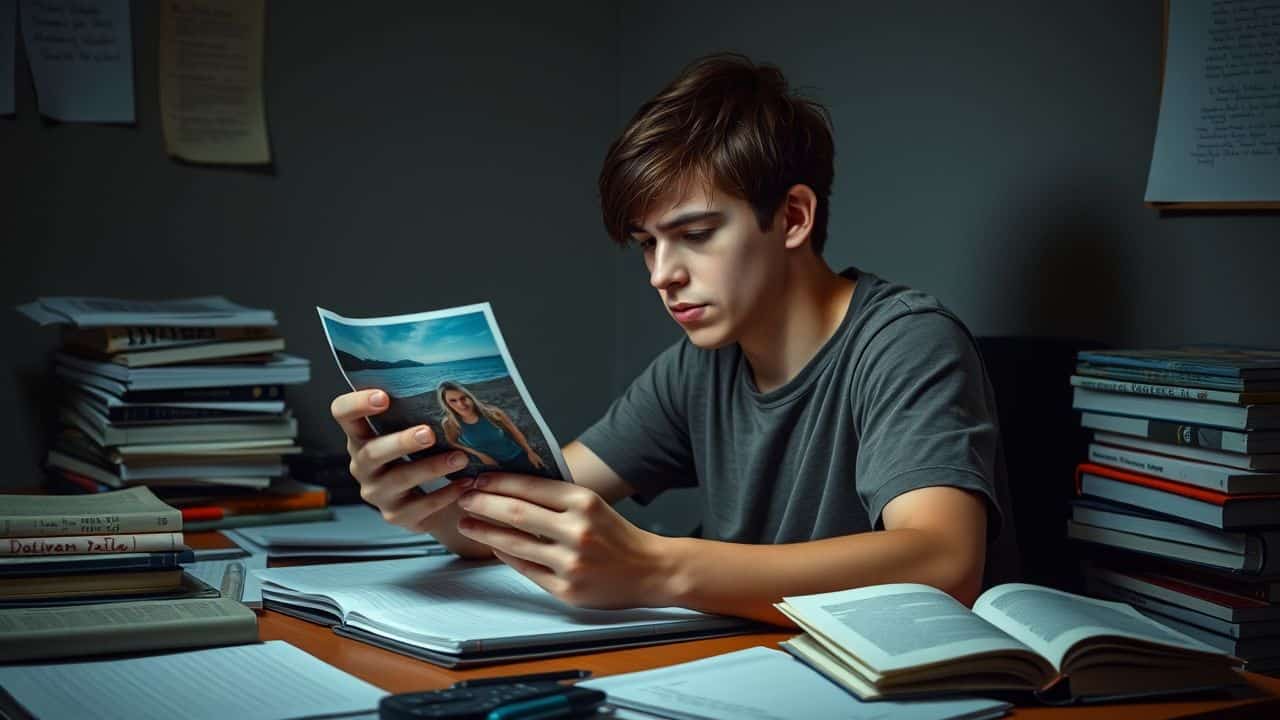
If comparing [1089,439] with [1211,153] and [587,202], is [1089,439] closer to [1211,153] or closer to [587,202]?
[1211,153]

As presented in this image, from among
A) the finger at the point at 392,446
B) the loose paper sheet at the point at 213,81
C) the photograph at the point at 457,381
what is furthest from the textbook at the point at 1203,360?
the loose paper sheet at the point at 213,81

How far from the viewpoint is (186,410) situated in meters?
1.69

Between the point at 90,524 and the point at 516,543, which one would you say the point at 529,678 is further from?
the point at 90,524

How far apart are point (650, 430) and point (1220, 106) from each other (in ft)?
2.60

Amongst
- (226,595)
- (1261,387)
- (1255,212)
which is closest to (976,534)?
(1261,387)

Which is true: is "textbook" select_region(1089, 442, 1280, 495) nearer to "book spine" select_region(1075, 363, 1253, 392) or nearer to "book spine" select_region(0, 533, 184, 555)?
"book spine" select_region(1075, 363, 1253, 392)

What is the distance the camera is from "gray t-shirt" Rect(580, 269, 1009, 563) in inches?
46.5

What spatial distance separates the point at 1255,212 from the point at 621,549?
0.84 meters

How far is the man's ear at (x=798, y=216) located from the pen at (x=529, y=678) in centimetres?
68

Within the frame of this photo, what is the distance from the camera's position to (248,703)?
83 cm

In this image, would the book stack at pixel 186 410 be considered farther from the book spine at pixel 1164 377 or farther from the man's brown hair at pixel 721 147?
the book spine at pixel 1164 377

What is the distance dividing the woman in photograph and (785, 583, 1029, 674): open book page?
0.89ft

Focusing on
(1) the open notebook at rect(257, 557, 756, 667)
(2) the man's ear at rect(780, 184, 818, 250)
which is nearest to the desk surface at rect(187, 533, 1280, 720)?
(1) the open notebook at rect(257, 557, 756, 667)

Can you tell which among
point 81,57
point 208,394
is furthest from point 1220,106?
point 81,57
